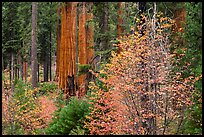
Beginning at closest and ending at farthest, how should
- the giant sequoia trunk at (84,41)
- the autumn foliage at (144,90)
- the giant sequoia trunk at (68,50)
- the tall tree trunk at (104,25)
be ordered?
the autumn foliage at (144,90)
the giant sequoia trunk at (68,50)
the tall tree trunk at (104,25)
the giant sequoia trunk at (84,41)

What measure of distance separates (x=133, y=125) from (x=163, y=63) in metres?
1.67

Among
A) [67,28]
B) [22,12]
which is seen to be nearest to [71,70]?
[67,28]

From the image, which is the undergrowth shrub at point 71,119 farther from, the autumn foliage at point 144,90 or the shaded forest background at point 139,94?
the autumn foliage at point 144,90

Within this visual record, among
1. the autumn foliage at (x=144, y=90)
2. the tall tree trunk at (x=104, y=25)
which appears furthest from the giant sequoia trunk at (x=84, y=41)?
the autumn foliage at (x=144, y=90)

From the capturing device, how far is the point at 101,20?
18422 mm

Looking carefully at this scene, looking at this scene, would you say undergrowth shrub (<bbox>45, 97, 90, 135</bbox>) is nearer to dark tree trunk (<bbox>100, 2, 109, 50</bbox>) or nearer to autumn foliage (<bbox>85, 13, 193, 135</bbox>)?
autumn foliage (<bbox>85, 13, 193, 135</bbox>)

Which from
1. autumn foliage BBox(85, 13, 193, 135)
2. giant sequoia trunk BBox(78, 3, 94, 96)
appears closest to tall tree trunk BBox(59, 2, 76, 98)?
giant sequoia trunk BBox(78, 3, 94, 96)

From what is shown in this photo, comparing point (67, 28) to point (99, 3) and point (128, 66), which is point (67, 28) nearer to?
point (99, 3)

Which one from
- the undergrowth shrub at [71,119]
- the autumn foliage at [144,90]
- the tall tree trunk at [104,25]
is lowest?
the undergrowth shrub at [71,119]

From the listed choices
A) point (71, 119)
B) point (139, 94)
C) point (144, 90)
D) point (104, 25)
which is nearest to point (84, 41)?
point (104, 25)

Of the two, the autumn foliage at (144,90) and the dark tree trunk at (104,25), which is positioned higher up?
the dark tree trunk at (104,25)

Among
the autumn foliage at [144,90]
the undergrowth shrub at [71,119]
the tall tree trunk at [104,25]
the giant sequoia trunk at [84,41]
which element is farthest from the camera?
A: the giant sequoia trunk at [84,41]

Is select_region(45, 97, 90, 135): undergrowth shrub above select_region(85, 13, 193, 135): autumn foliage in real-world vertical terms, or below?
below

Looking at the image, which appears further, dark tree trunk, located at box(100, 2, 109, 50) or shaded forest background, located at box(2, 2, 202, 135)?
dark tree trunk, located at box(100, 2, 109, 50)
